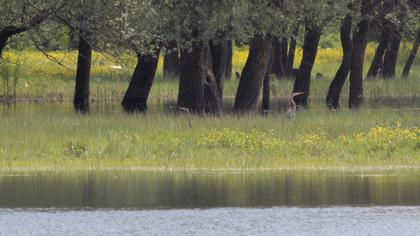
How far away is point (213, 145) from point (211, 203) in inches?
214

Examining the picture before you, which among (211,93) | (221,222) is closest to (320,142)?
(221,222)

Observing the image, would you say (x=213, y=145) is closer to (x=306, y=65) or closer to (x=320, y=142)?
(x=320, y=142)

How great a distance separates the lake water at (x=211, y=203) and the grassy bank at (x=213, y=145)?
30.7 inches

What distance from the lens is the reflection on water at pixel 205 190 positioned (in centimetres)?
1903

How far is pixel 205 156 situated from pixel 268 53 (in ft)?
33.0

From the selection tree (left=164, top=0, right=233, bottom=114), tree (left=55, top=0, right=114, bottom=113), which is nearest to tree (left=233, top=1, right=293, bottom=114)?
tree (left=164, top=0, right=233, bottom=114)

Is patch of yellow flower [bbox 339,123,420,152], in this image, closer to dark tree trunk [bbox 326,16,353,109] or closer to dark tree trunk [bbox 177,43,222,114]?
dark tree trunk [bbox 177,43,222,114]

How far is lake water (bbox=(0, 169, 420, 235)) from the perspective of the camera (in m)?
16.7

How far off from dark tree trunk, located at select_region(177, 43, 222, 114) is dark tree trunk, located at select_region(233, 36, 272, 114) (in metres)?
0.69

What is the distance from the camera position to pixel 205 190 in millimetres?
20422

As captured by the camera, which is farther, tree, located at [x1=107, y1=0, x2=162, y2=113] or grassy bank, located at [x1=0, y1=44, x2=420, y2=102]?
grassy bank, located at [x1=0, y1=44, x2=420, y2=102]

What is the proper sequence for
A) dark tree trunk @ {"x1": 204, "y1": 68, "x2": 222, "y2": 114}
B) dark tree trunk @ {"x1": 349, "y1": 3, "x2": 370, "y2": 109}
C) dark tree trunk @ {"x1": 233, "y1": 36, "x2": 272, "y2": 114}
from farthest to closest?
dark tree trunk @ {"x1": 349, "y1": 3, "x2": 370, "y2": 109} < dark tree trunk @ {"x1": 204, "y1": 68, "x2": 222, "y2": 114} < dark tree trunk @ {"x1": 233, "y1": 36, "x2": 272, "y2": 114}

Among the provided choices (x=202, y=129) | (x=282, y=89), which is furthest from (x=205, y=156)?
(x=282, y=89)

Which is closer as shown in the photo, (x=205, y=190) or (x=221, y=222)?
(x=221, y=222)
